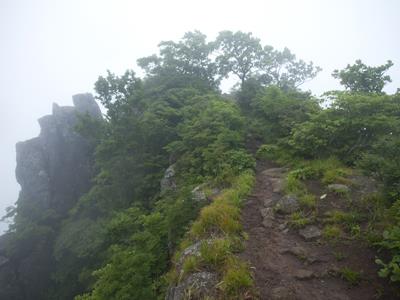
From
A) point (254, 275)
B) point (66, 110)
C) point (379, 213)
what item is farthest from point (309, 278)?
point (66, 110)

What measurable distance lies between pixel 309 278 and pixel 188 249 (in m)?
2.74

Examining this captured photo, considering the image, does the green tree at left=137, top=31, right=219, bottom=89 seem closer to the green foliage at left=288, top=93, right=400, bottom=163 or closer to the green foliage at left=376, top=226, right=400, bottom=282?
the green foliage at left=288, top=93, right=400, bottom=163

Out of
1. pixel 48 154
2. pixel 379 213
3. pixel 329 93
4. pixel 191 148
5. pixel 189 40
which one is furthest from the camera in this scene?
pixel 48 154

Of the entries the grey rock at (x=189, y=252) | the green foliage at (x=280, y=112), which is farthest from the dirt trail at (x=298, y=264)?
the green foliage at (x=280, y=112)

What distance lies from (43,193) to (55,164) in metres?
3.12

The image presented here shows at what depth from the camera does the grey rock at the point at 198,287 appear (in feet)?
17.0

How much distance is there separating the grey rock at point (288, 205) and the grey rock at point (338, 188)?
1.20 m

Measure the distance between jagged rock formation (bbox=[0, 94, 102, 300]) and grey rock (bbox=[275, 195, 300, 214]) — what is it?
17514 millimetres

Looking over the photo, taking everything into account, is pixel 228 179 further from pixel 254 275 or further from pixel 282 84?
pixel 282 84

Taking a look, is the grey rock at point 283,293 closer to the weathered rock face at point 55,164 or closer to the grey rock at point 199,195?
the grey rock at point 199,195

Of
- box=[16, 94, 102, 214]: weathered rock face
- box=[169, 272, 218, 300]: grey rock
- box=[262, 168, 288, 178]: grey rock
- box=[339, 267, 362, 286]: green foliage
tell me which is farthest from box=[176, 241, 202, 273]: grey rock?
box=[16, 94, 102, 214]: weathered rock face

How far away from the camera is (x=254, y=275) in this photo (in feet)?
18.0

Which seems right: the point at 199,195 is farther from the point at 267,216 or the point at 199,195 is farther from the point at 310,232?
the point at 310,232

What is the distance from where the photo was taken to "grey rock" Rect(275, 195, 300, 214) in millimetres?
7688
